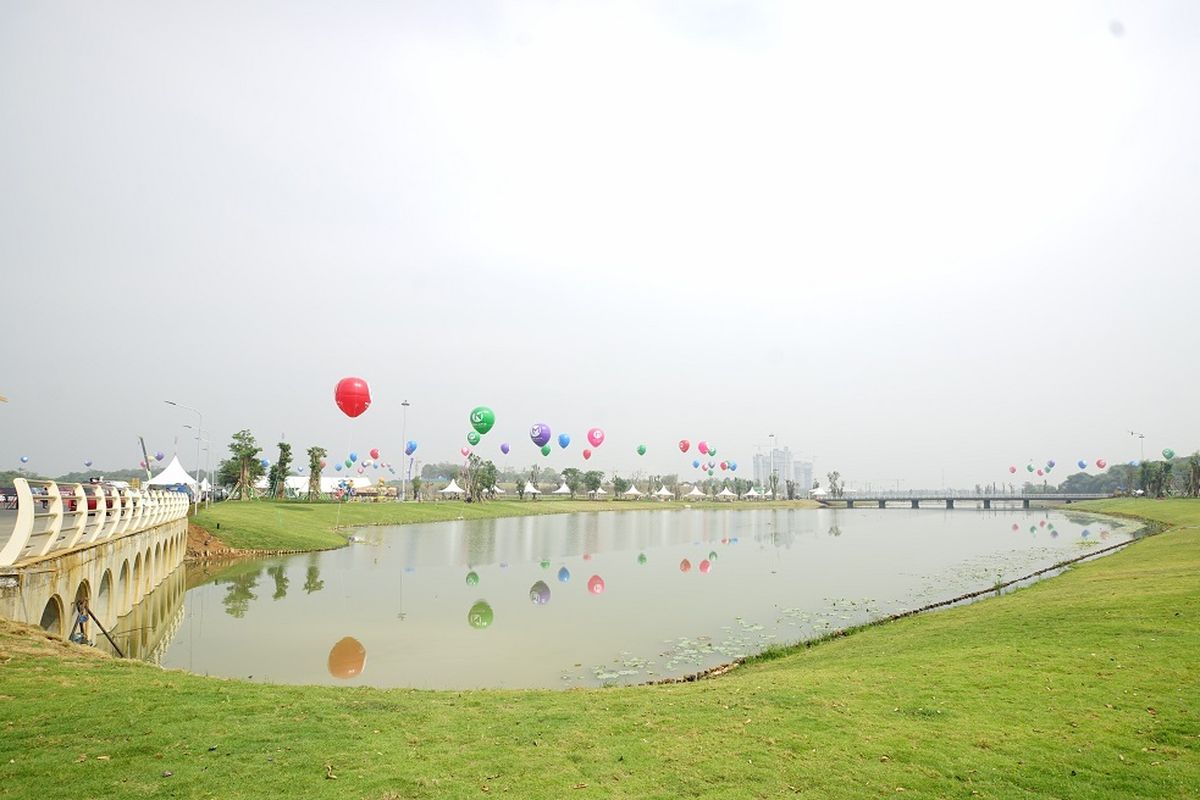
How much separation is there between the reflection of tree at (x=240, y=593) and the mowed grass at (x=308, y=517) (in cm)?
864

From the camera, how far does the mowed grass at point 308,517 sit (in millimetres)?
39750

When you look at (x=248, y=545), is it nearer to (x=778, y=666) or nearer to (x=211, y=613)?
(x=211, y=613)

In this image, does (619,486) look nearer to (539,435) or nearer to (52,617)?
(539,435)

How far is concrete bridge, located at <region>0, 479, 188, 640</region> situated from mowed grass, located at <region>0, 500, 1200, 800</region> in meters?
1.14

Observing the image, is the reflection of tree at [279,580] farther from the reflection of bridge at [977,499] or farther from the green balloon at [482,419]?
the reflection of bridge at [977,499]

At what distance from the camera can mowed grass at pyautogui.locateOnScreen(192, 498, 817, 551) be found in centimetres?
3975

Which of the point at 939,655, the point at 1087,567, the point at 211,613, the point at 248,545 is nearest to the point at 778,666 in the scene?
the point at 939,655

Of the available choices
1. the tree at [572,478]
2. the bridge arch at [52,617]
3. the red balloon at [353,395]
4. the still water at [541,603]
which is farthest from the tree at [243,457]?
the tree at [572,478]

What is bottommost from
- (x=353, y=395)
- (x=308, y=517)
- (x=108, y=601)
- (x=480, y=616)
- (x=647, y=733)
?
(x=480, y=616)

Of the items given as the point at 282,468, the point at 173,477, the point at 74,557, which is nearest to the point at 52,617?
the point at 74,557

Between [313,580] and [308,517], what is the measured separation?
79.6 ft

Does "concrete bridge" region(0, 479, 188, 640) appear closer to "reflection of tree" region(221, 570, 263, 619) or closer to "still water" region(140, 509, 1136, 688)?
"still water" region(140, 509, 1136, 688)

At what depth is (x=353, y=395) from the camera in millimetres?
32188

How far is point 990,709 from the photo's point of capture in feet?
29.6
